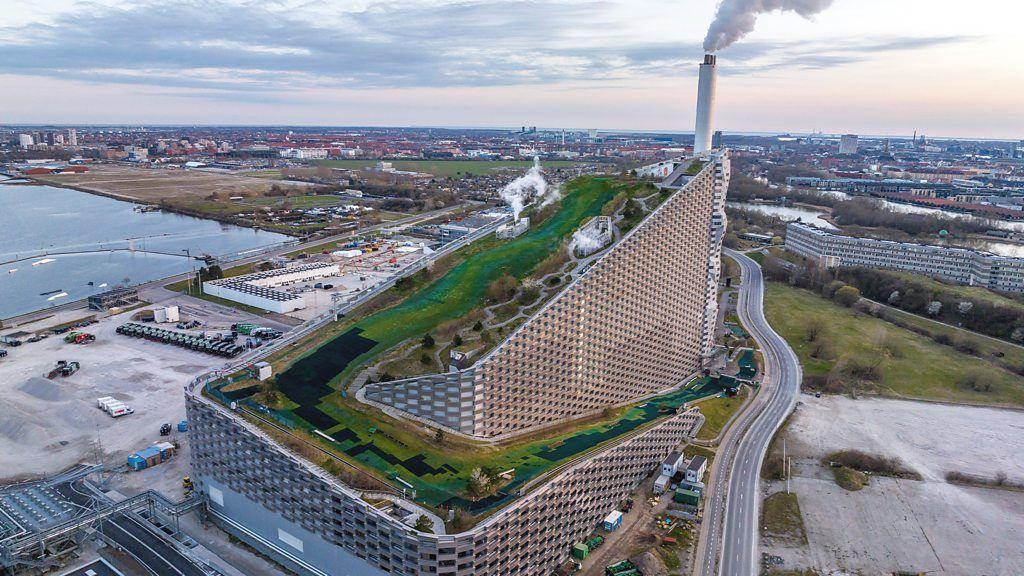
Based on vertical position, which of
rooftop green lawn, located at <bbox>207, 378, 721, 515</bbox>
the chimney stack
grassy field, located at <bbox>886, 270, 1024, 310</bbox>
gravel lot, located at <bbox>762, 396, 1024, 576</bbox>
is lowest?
gravel lot, located at <bbox>762, 396, 1024, 576</bbox>

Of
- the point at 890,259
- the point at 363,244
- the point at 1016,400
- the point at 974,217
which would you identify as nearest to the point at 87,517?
the point at 1016,400

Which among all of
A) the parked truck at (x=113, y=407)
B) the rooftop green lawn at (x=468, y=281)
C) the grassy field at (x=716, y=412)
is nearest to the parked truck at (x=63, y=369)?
the parked truck at (x=113, y=407)

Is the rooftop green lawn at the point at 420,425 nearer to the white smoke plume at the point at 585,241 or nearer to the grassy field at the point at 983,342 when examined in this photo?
the white smoke plume at the point at 585,241

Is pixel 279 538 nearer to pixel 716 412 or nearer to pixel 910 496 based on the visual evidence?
pixel 716 412

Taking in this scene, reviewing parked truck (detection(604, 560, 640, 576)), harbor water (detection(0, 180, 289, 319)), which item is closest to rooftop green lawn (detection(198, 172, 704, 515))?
parked truck (detection(604, 560, 640, 576))

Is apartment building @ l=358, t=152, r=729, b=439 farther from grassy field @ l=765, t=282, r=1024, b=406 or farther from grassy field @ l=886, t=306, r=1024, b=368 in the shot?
grassy field @ l=886, t=306, r=1024, b=368

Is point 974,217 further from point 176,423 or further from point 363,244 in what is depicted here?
point 176,423
